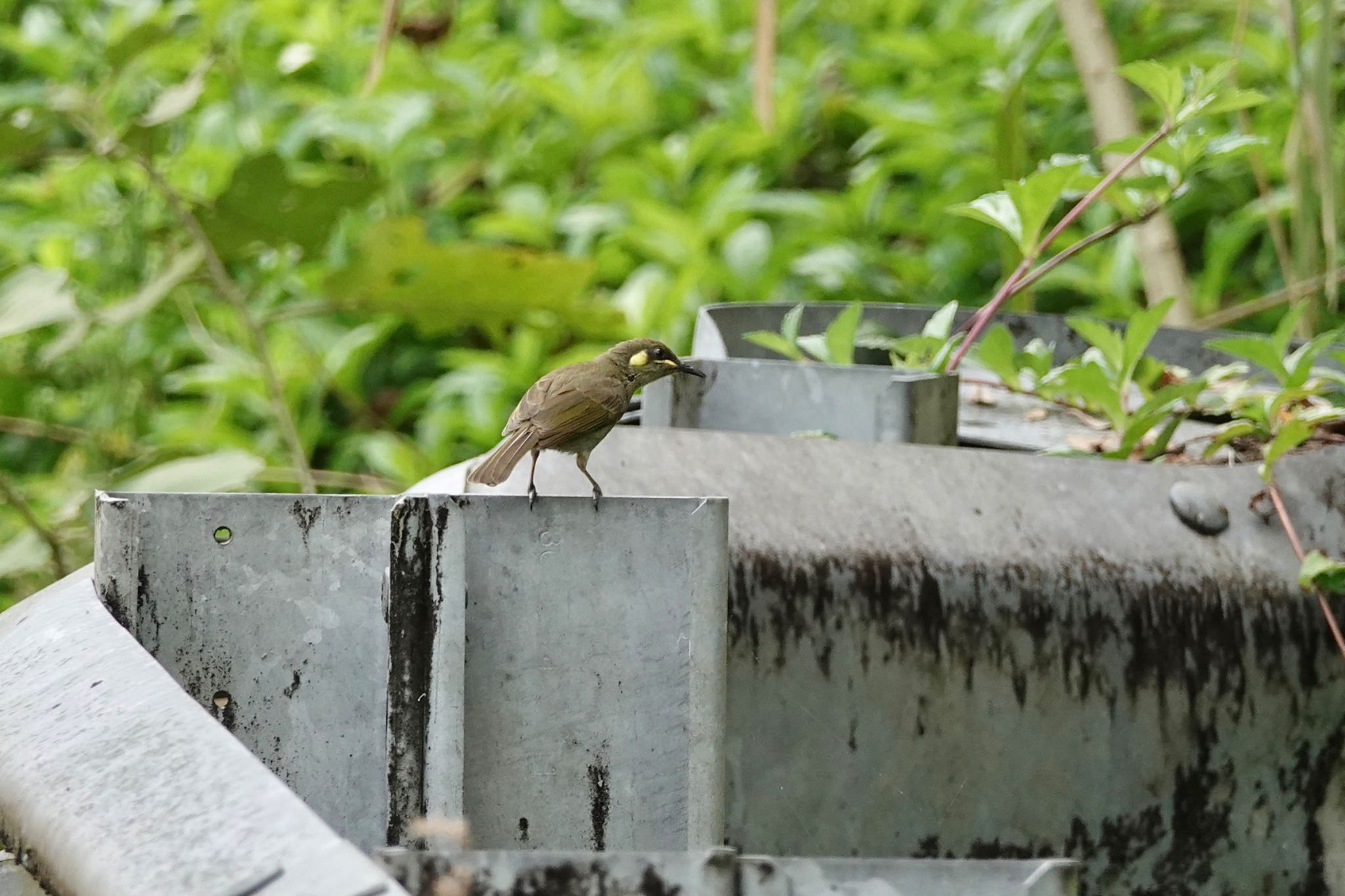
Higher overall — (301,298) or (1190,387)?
(301,298)

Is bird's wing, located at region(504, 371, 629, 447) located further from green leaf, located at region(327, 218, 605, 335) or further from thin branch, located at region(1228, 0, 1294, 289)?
thin branch, located at region(1228, 0, 1294, 289)

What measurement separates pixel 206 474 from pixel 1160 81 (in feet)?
5.00

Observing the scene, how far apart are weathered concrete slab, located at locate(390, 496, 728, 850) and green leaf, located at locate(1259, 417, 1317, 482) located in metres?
0.72

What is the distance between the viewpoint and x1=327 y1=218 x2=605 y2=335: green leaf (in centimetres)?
292

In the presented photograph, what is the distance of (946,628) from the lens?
139 cm

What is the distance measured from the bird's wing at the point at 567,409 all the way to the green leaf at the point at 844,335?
384mm

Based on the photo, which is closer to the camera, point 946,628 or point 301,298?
point 946,628

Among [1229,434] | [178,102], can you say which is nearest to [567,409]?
[1229,434]

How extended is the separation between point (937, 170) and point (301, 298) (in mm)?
1713

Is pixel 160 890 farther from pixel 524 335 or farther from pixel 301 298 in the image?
pixel 301 298

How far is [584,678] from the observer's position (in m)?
1.10

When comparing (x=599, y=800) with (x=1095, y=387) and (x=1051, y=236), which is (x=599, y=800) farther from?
(x=1051, y=236)

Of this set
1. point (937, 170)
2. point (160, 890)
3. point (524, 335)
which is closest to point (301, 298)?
point (524, 335)

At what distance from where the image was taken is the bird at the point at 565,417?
1467 mm
